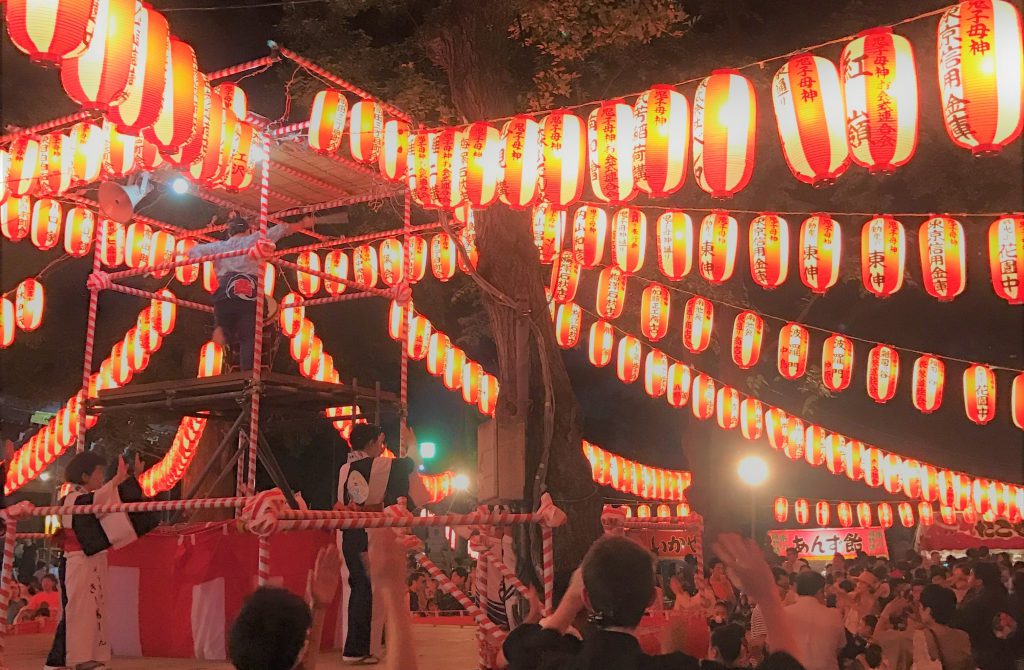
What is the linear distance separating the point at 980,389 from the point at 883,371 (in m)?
1.78

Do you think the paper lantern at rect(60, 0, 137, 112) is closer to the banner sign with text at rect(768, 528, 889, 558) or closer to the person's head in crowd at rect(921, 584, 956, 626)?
the person's head in crowd at rect(921, 584, 956, 626)

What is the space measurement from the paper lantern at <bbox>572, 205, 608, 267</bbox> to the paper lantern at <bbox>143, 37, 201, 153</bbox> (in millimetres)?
6443

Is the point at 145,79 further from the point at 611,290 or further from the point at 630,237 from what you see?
the point at 611,290

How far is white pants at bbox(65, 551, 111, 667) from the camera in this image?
686 cm

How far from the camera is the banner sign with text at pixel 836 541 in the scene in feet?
106

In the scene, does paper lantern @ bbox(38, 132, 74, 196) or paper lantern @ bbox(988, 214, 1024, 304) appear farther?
paper lantern @ bbox(988, 214, 1024, 304)

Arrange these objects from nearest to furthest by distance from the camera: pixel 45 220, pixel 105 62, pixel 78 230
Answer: pixel 105 62 < pixel 45 220 < pixel 78 230

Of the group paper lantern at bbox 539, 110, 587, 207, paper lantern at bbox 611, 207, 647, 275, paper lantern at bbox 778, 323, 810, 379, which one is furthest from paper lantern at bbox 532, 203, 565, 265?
paper lantern at bbox 778, 323, 810, 379

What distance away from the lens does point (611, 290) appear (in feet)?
49.4

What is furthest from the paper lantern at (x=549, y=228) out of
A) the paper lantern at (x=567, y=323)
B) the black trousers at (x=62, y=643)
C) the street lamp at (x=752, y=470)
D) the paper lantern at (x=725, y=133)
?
the street lamp at (x=752, y=470)

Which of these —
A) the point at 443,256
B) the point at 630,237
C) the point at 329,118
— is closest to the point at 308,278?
the point at 443,256

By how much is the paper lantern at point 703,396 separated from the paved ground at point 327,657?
9.97 metres

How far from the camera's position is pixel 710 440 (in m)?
20.5

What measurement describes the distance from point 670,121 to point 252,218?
531 centimetres
